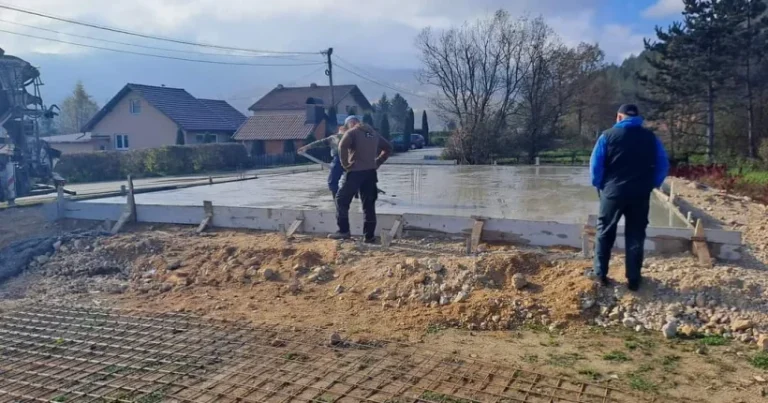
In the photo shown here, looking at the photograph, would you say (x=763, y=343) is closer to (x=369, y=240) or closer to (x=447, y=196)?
(x=369, y=240)

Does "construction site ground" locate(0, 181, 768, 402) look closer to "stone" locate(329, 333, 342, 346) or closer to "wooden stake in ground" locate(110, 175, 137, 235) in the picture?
"stone" locate(329, 333, 342, 346)

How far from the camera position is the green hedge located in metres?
24.2

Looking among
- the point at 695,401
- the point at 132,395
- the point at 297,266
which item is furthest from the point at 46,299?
the point at 695,401

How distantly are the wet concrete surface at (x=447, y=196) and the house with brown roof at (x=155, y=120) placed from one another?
24530mm

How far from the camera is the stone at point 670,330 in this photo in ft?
13.8

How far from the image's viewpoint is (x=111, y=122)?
38.9m

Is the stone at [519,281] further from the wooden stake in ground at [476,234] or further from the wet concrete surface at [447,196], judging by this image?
the wet concrete surface at [447,196]

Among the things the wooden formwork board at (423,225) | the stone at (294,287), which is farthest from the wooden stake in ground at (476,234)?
the stone at (294,287)

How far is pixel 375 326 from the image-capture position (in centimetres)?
457

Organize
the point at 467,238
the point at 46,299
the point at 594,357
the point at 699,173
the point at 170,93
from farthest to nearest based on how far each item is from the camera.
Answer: the point at 170,93 → the point at 699,173 → the point at 467,238 → the point at 46,299 → the point at 594,357

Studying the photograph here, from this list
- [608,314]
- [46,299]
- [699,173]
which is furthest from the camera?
[699,173]

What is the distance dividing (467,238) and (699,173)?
47.1ft

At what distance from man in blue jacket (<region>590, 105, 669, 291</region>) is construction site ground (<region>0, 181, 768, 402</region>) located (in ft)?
0.90

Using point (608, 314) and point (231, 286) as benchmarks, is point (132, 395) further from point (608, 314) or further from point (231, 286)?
point (608, 314)
